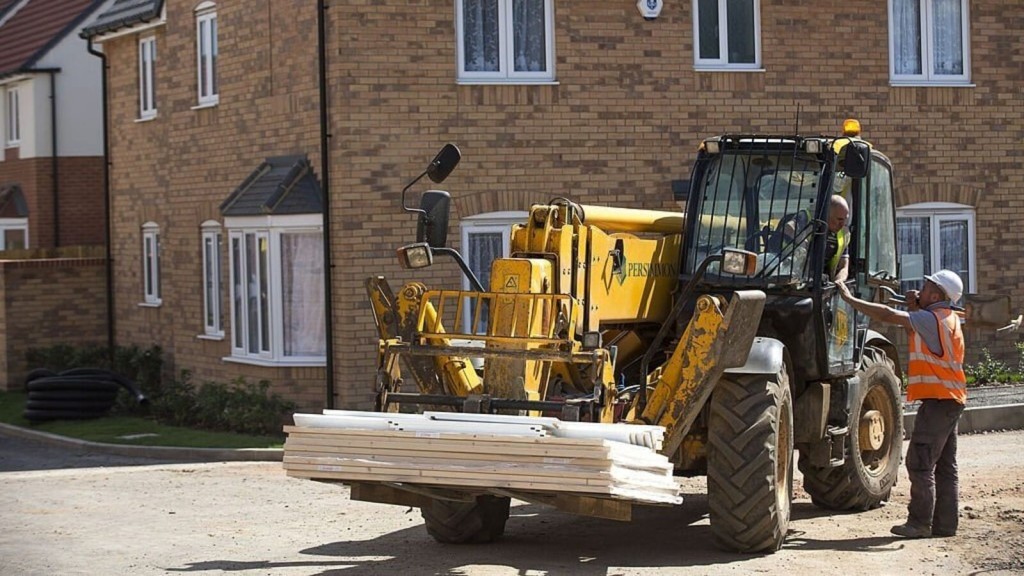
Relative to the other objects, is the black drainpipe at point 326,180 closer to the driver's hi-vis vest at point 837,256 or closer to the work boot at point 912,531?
the driver's hi-vis vest at point 837,256

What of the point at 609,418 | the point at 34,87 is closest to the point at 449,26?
the point at 609,418

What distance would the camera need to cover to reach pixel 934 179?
782 inches

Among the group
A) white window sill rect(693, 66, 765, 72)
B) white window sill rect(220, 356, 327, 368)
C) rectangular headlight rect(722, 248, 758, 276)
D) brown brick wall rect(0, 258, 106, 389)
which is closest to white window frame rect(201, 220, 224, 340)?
white window sill rect(220, 356, 327, 368)

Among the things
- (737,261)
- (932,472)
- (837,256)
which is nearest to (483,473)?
(737,261)

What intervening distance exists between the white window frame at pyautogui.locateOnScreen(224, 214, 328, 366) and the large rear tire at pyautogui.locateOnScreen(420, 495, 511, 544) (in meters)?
7.70

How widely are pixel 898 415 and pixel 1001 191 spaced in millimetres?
8455

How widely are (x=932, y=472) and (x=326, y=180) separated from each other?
29.8ft

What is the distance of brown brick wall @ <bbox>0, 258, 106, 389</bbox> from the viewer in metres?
25.0

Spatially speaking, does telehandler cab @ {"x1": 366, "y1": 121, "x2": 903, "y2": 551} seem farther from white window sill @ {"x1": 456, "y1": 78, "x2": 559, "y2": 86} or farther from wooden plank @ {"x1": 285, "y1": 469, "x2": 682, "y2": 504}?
white window sill @ {"x1": 456, "y1": 78, "x2": 559, "y2": 86}

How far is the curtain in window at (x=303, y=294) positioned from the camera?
18812 millimetres

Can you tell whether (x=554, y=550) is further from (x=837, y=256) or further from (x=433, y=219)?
(x=837, y=256)

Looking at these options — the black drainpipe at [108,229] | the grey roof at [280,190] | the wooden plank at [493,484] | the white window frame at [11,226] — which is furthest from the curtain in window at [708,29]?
the white window frame at [11,226]

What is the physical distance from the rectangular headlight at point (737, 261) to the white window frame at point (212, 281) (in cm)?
1193

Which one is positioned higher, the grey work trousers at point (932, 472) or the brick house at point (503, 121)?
the brick house at point (503, 121)
